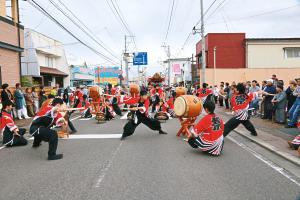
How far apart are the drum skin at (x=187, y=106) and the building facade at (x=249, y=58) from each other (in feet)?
77.3

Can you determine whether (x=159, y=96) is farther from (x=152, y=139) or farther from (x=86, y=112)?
(x=152, y=139)

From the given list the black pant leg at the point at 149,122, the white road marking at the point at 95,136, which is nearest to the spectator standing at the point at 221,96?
the black pant leg at the point at 149,122

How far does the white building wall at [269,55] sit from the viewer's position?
34.7 metres

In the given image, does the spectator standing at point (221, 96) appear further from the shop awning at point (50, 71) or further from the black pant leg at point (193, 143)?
the shop awning at point (50, 71)

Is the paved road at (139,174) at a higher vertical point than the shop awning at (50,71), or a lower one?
lower

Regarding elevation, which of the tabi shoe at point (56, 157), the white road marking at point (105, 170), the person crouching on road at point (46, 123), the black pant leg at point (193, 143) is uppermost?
the person crouching on road at point (46, 123)

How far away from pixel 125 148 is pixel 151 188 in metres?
3.29

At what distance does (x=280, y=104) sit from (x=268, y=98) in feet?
3.38

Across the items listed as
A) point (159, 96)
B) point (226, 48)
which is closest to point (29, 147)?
point (159, 96)

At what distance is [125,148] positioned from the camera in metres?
8.41

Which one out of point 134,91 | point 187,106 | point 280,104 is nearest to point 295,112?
point 280,104

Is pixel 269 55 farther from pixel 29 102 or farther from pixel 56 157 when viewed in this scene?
pixel 56 157

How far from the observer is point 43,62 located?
1342 inches

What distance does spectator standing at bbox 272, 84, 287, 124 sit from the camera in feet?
40.4
